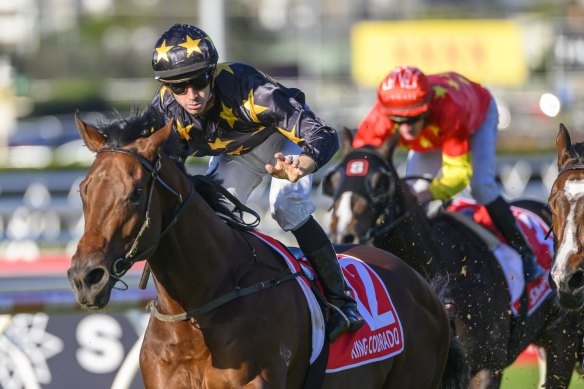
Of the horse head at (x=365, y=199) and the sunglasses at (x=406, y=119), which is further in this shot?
the sunglasses at (x=406, y=119)

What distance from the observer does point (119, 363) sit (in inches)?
246

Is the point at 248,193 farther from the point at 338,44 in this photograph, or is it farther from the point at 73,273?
the point at 338,44

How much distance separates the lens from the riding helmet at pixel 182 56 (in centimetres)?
399

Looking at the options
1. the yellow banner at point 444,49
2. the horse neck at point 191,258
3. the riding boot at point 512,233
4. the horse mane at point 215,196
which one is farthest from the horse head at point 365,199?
the yellow banner at point 444,49

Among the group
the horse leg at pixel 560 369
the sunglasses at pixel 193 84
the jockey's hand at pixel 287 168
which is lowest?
the horse leg at pixel 560 369

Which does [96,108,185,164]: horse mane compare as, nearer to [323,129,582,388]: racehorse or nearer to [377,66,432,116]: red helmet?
[323,129,582,388]: racehorse

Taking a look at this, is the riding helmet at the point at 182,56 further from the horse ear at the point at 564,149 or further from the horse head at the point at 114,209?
the horse ear at the point at 564,149

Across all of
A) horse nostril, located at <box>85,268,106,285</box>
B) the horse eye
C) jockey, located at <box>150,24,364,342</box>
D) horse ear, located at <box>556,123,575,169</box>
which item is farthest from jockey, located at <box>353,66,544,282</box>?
horse nostril, located at <box>85,268,106,285</box>

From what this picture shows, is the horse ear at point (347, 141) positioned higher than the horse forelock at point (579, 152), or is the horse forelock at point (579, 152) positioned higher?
the horse forelock at point (579, 152)

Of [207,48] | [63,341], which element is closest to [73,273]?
[207,48]

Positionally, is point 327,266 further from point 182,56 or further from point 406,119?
point 406,119

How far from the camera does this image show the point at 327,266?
432 centimetres

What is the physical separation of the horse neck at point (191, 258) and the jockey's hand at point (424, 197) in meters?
2.28

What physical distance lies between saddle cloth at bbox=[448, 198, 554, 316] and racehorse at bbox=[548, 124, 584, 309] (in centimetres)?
166
